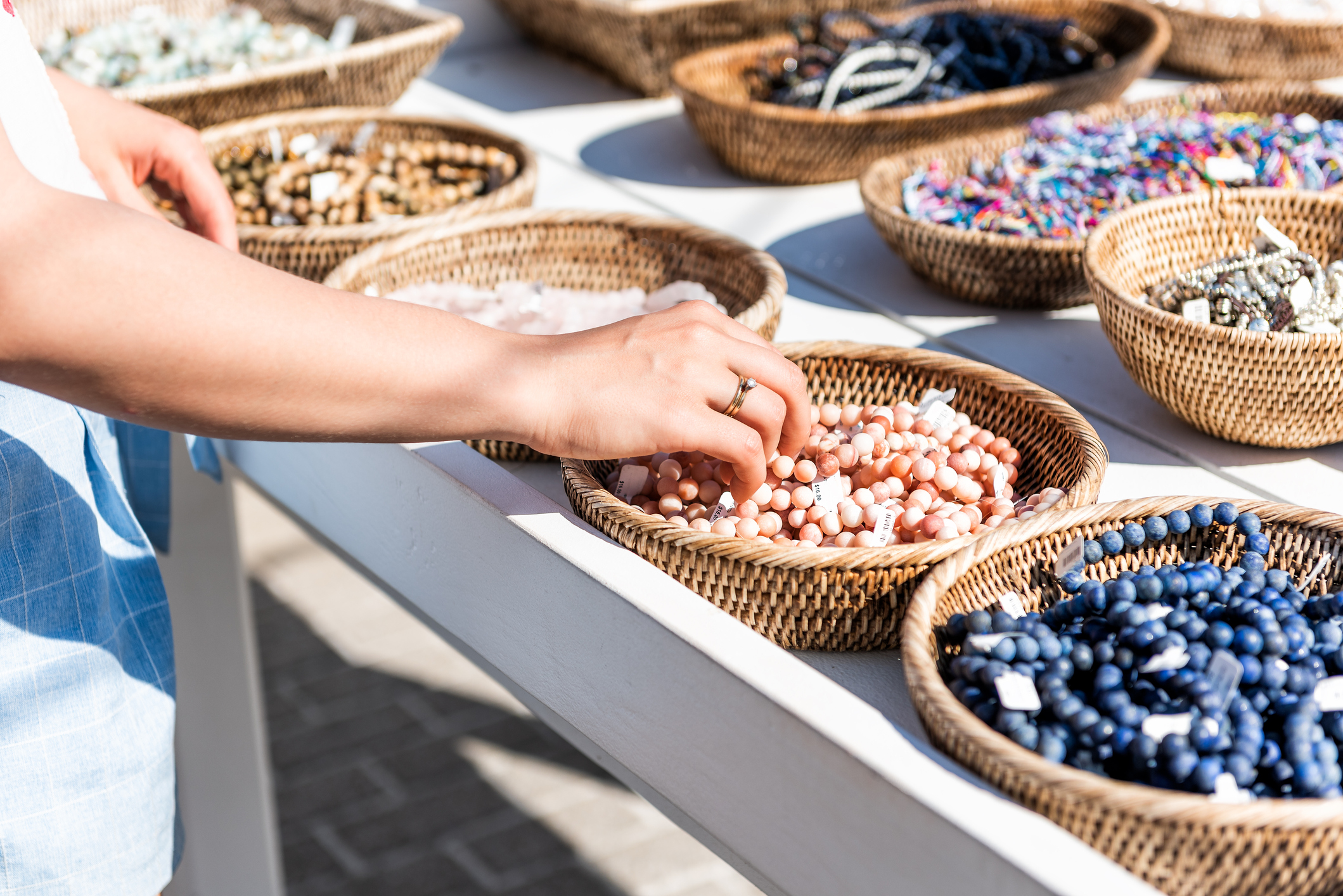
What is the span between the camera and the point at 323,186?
1.48 m

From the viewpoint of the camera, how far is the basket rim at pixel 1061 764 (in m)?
0.61

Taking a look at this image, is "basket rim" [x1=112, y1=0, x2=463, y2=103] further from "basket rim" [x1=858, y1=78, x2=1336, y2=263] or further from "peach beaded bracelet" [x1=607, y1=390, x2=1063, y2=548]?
"peach beaded bracelet" [x1=607, y1=390, x2=1063, y2=548]

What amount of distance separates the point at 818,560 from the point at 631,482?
19 cm

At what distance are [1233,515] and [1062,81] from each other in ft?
3.31

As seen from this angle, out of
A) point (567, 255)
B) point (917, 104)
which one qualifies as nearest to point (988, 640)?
point (567, 255)

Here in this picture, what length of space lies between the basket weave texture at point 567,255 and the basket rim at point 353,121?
1.5 inches

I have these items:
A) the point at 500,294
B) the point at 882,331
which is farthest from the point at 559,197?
the point at 882,331

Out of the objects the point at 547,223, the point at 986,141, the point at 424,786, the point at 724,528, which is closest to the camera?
the point at 724,528

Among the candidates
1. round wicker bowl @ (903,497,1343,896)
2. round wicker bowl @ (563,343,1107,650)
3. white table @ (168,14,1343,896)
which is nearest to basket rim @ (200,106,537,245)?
white table @ (168,14,1343,896)

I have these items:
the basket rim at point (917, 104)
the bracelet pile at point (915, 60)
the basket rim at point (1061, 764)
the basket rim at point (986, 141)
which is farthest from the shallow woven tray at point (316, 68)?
the basket rim at point (1061, 764)

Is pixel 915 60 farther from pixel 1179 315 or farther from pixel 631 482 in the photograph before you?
pixel 631 482

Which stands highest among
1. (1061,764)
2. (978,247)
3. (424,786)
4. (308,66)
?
(308,66)

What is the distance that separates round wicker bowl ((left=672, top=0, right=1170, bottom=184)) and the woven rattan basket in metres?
0.05

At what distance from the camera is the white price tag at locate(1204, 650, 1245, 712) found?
2.24 ft
